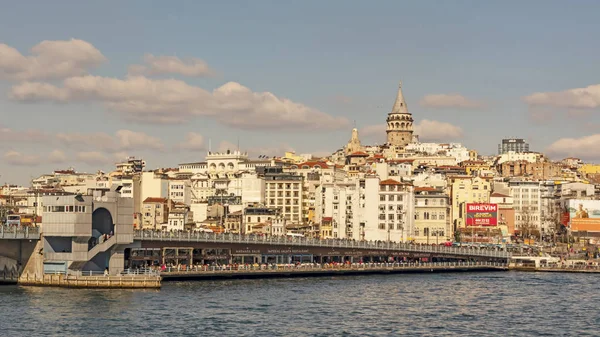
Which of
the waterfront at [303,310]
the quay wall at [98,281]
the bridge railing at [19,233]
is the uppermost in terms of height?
the bridge railing at [19,233]

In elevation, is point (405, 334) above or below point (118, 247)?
below

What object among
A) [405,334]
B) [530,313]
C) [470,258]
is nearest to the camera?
[405,334]

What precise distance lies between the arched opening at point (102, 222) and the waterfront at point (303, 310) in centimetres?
641

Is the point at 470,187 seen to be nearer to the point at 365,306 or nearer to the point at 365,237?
the point at 365,237

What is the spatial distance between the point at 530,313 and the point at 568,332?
926 centimetres

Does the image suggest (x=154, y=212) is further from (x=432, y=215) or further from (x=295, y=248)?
(x=295, y=248)

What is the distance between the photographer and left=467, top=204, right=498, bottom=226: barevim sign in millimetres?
151500

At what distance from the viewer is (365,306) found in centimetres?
7581

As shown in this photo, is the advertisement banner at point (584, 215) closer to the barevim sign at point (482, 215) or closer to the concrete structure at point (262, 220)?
the barevim sign at point (482, 215)

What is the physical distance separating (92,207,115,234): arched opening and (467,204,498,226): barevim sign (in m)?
78.2

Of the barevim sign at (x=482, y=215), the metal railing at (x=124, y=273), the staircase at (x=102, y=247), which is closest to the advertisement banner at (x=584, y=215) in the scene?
the barevim sign at (x=482, y=215)

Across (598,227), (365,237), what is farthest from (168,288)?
(598,227)

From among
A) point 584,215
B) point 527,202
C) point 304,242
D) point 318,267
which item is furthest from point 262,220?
point 527,202

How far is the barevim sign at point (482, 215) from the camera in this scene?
15150cm
